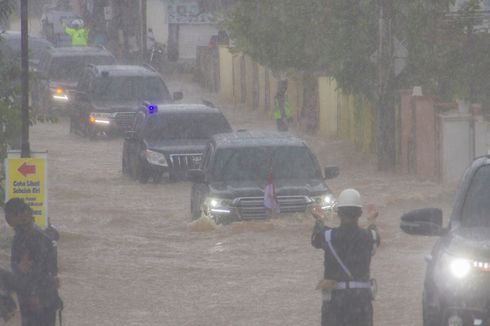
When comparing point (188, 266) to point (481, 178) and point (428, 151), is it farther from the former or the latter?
point (428, 151)

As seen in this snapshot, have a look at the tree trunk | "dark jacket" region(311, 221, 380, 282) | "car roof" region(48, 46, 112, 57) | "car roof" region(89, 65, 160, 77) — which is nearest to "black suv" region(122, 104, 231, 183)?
"car roof" region(89, 65, 160, 77)

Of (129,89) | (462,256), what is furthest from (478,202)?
(129,89)

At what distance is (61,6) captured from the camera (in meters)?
83.0

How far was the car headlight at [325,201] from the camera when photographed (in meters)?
19.2

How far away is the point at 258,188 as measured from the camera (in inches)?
762

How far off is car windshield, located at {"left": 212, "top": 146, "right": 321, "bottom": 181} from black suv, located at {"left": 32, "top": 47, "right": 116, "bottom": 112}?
813 inches

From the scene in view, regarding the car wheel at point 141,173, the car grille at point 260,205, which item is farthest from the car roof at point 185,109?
the car grille at point 260,205

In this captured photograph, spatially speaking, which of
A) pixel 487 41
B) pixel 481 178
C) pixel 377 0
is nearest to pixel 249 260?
pixel 481 178

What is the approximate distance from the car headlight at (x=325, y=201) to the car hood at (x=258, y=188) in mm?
56

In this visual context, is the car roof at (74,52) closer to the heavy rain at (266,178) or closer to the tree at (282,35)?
the heavy rain at (266,178)

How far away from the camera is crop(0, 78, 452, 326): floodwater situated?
14688mm

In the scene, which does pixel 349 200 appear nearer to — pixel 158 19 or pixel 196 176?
pixel 196 176

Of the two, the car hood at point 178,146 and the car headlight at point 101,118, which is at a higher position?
the car headlight at point 101,118

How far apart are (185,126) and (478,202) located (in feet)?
55.4
